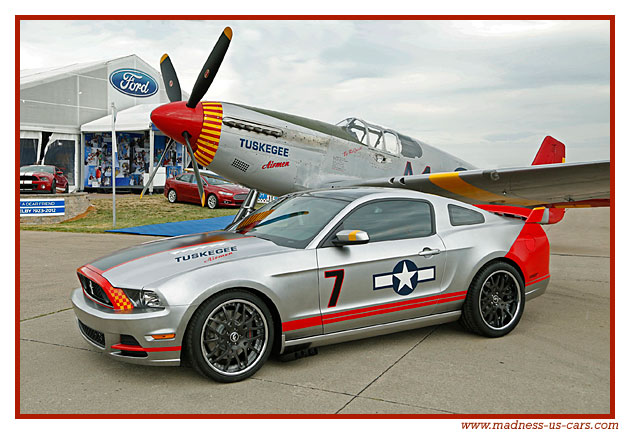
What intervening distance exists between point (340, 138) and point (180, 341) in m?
7.30

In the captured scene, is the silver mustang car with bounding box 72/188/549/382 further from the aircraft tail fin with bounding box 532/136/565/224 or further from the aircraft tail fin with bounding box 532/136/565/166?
the aircraft tail fin with bounding box 532/136/565/166

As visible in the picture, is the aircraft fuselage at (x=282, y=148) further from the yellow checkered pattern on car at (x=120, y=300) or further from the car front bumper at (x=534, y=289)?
the yellow checkered pattern on car at (x=120, y=300)

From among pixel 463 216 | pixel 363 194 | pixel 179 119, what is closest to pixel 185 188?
pixel 179 119

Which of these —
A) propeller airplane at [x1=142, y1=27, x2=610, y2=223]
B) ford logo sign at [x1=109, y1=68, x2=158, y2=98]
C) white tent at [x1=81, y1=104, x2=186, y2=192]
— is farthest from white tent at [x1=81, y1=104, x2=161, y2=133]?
propeller airplane at [x1=142, y1=27, x2=610, y2=223]

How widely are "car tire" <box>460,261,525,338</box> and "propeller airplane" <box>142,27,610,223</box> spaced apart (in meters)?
2.92

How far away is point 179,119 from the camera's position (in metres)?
8.92

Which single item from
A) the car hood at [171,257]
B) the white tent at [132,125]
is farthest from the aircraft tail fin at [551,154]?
the white tent at [132,125]

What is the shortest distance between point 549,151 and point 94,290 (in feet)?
35.3

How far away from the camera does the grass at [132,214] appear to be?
1625 cm

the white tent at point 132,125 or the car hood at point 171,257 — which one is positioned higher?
the white tent at point 132,125

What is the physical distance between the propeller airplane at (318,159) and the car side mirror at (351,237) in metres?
4.39

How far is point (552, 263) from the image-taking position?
9508 millimetres

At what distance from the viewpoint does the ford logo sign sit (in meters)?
30.7

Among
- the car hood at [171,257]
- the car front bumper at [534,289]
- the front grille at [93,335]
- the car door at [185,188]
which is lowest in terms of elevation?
the front grille at [93,335]
